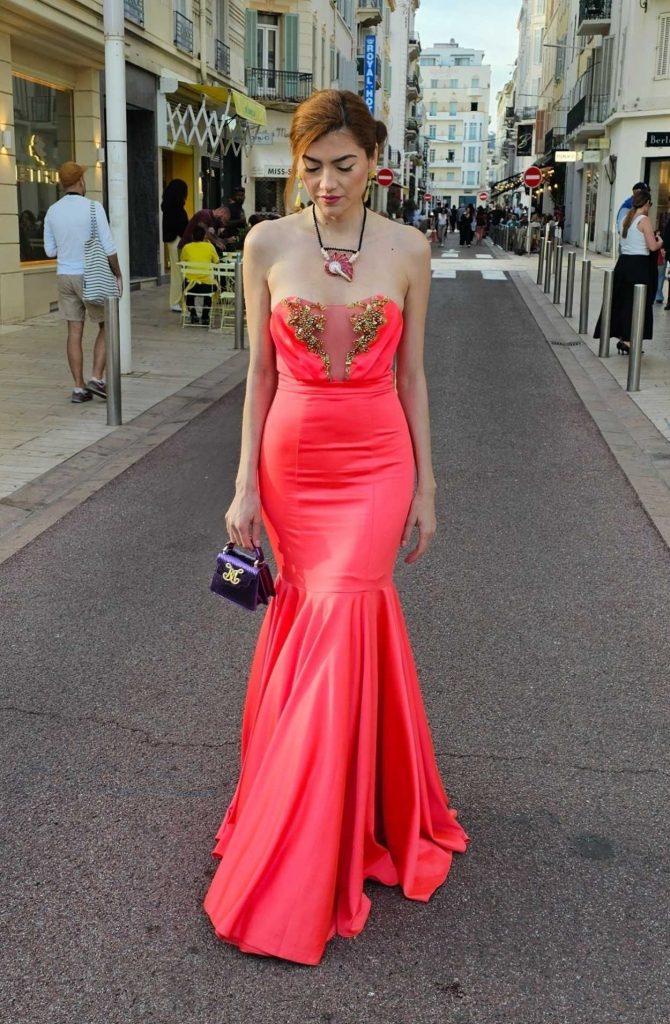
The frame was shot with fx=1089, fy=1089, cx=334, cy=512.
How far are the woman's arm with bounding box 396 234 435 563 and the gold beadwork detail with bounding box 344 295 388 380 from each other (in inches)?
5.6

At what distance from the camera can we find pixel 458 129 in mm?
163250

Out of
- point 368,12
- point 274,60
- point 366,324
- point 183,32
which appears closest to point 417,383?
point 366,324

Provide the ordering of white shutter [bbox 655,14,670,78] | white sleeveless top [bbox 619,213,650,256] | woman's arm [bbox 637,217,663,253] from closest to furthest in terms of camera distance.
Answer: woman's arm [bbox 637,217,663,253] → white sleeveless top [bbox 619,213,650,256] → white shutter [bbox 655,14,670,78]

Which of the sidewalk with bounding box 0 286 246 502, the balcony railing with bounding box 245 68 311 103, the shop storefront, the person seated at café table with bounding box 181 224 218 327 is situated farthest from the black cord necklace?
the balcony railing with bounding box 245 68 311 103

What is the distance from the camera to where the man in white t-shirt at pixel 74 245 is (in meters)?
8.98

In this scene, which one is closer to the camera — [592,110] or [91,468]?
[91,468]

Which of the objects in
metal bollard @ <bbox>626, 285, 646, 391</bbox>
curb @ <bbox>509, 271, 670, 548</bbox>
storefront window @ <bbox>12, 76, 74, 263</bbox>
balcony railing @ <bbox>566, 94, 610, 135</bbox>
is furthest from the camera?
balcony railing @ <bbox>566, 94, 610, 135</bbox>

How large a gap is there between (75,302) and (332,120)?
6974mm

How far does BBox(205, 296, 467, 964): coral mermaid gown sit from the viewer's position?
8.52 feet

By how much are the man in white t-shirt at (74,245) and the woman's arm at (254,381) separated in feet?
21.5

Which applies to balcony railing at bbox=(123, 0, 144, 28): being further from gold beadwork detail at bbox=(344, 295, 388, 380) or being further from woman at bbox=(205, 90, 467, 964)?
gold beadwork detail at bbox=(344, 295, 388, 380)

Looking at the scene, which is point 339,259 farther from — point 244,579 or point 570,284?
point 570,284

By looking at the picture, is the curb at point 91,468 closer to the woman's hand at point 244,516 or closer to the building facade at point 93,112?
the woman's hand at point 244,516

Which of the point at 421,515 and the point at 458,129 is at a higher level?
the point at 458,129
